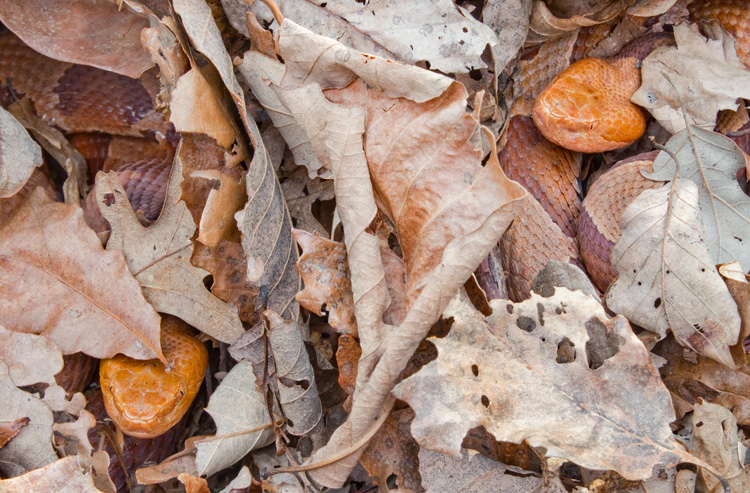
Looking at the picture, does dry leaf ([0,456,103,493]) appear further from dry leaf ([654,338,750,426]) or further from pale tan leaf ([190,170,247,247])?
dry leaf ([654,338,750,426])

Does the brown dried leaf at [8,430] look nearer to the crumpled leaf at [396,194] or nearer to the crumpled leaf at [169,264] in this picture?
the crumpled leaf at [169,264]

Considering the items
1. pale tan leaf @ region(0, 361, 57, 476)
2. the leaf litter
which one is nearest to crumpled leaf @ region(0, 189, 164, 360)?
the leaf litter

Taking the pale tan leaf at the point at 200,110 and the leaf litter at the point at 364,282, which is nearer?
the leaf litter at the point at 364,282

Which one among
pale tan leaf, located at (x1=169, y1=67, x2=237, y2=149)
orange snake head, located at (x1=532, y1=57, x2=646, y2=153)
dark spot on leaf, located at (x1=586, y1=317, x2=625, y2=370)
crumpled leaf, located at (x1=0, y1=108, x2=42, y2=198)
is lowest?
dark spot on leaf, located at (x1=586, y1=317, x2=625, y2=370)

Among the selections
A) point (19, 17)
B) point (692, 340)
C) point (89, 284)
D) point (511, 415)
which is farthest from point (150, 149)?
point (692, 340)

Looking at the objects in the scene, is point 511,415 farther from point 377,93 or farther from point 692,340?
point 377,93

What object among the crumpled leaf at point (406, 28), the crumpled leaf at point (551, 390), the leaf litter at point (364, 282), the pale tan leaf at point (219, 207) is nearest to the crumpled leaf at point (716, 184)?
the leaf litter at point (364, 282)
